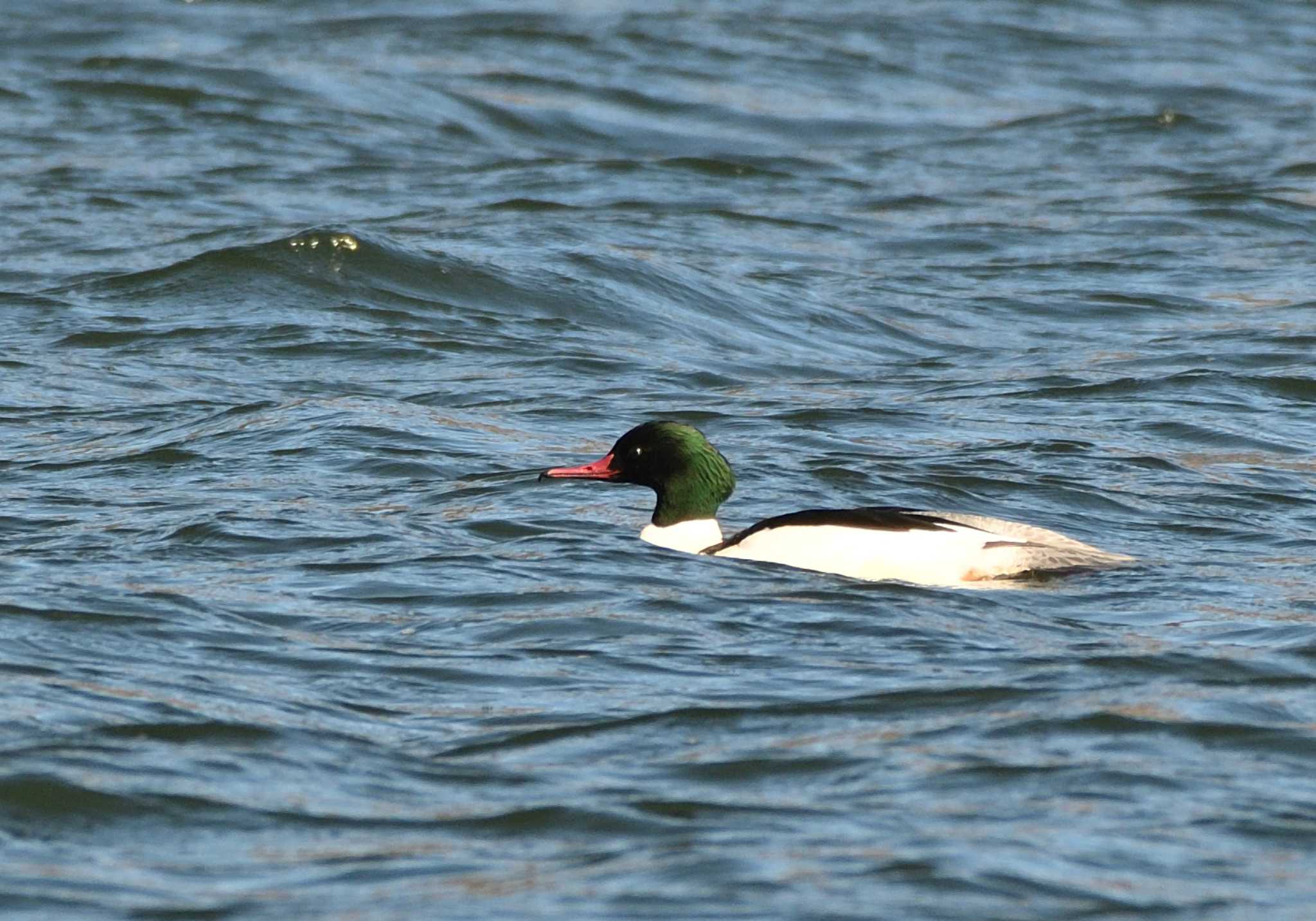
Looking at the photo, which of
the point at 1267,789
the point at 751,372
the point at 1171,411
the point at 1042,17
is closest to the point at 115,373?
the point at 751,372

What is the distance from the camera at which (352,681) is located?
297 inches

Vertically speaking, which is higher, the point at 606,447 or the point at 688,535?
the point at 688,535

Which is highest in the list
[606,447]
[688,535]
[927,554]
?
[927,554]

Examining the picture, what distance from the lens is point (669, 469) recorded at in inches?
392

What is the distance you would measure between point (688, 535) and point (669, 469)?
1.02ft

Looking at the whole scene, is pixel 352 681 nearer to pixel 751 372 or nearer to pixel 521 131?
pixel 751 372

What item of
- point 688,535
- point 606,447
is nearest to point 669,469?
point 688,535

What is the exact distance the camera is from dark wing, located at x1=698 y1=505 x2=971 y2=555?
29.8 feet

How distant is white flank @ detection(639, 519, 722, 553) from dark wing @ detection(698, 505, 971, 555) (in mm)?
507

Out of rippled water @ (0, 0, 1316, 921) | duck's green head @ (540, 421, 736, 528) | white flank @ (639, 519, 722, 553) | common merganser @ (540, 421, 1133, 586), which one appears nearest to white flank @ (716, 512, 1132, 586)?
common merganser @ (540, 421, 1133, 586)

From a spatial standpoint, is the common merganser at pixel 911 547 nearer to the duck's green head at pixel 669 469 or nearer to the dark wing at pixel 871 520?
the dark wing at pixel 871 520

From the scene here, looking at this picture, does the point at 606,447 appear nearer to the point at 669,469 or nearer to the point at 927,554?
the point at 669,469

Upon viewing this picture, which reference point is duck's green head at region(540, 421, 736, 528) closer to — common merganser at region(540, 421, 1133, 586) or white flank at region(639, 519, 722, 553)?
white flank at region(639, 519, 722, 553)

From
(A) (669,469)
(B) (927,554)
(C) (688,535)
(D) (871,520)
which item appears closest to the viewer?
(B) (927,554)
